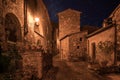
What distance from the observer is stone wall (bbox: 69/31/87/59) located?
18391 mm

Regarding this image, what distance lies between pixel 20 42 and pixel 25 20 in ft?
5.87

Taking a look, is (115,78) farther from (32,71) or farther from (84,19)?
(84,19)

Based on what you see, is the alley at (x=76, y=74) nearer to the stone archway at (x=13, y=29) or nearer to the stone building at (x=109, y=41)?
the stone building at (x=109, y=41)

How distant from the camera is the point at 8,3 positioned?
27.0 feet

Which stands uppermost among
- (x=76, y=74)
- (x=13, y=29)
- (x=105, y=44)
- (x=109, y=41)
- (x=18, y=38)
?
(x=13, y=29)

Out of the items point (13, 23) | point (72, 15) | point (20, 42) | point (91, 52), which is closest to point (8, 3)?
point (13, 23)

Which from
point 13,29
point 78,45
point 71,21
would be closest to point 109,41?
point 78,45

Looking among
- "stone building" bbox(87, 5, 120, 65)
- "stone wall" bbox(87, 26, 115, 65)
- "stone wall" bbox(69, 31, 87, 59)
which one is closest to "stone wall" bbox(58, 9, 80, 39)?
"stone wall" bbox(69, 31, 87, 59)

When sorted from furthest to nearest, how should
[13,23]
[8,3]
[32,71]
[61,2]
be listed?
1. [61,2]
2. [13,23]
3. [8,3]
4. [32,71]

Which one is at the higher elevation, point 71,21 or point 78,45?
point 71,21

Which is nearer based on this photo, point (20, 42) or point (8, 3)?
point (8, 3)

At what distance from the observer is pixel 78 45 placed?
60.7 ft

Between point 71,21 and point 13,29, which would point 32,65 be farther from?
point 71,21

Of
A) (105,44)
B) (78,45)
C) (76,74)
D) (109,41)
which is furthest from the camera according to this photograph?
(78,45)
